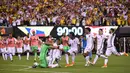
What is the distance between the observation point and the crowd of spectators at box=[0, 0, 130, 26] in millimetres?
35438

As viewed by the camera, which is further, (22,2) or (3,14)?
(22,2)

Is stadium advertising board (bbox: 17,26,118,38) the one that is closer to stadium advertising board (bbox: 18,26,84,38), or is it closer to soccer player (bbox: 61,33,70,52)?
stadium advertising board (bbox: 18,26,84,38)

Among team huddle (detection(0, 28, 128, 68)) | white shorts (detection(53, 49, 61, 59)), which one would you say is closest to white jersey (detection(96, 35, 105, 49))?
team huddle (detection(0, 28, 128, 68))

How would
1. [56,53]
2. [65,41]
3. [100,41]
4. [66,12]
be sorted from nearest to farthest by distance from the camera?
[100,41], [56,53], [65,41], [66,12]

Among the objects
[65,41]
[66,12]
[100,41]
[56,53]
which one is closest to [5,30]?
[66,12]

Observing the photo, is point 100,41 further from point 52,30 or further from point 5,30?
point 5,30

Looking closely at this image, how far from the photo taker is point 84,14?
1462 inches

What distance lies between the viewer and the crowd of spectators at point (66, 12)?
→ 35438 millimetres

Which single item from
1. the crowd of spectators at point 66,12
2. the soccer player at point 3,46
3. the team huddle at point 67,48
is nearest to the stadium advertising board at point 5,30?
the crowd of spectators at point 66,12

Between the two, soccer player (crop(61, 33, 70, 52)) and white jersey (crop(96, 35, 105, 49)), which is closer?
white jersey (crop(96, 35, 105, 49))

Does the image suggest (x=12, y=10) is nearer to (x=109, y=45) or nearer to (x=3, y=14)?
(x=3, y=14)

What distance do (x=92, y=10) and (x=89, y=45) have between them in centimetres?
1617

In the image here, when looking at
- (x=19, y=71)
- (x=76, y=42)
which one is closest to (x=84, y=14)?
(x=76, y=42)

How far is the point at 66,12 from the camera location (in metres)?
38.8
